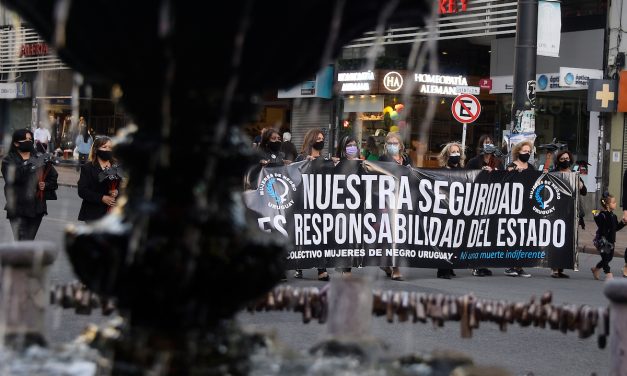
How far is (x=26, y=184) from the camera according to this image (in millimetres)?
10797

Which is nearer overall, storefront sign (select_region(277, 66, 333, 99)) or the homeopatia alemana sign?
the homeopatia alemana sign

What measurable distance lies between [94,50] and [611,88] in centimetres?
1981

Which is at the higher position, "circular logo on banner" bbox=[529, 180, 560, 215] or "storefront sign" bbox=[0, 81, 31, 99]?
"storefront sign" bbox=[0, 81, 31, 99]

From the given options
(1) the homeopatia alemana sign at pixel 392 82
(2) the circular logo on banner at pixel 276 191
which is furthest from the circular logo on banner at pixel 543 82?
(2) the circular logo on banner at pixel 276 191

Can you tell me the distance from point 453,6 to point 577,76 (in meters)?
4.01

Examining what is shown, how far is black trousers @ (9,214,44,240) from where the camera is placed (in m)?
10.6

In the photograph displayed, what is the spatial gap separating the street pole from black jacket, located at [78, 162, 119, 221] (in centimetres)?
904

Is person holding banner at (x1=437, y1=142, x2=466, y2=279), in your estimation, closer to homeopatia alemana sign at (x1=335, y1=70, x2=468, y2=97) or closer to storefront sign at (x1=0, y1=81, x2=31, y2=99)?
homeopatia alemana sign at (x1=335, y1=70, x2=468, y2=97)

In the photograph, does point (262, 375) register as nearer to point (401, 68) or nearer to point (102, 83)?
point (102, 83)

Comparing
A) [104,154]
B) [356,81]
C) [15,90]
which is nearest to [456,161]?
[104,154]

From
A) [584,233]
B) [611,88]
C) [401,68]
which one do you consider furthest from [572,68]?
[401,68]

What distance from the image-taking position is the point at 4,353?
157 inches

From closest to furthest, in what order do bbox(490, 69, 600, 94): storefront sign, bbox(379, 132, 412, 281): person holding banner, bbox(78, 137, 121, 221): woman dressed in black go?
1. bbox(78, 137, 121, 221): woman dressed in black
2. bbox(379, 132, 412, 281): person holding banner
3. bbox(490, 69, 600, 94): storefront sign

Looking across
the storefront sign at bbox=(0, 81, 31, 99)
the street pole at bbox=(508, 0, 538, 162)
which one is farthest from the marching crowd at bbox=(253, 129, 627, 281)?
the storefront sign at bbox=(0, 81, 31, 99)
